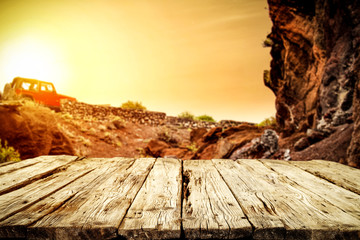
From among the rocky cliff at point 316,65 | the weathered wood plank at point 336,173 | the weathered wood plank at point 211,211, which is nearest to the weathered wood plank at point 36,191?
the weathered wood plank at point 211,211

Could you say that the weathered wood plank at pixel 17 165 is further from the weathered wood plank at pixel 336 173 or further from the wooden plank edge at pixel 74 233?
the weathered wood plank at pixel 336 173

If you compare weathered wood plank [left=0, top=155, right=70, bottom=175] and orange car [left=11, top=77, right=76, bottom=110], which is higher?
orange car [left=11, top=77, right=76, bottom=110]

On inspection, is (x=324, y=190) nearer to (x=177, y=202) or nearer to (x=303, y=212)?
(x=303, y=212)

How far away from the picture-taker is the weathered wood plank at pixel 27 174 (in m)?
1.37

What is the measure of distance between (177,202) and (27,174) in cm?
134

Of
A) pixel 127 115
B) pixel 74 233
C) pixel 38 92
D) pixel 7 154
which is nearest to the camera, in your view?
pixel 74 233

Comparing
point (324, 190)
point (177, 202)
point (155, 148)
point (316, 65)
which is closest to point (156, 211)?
point (177, 202)

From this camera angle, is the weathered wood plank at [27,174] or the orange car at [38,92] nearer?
the weathered wood plank at [27,174]

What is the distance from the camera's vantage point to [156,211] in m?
1.01

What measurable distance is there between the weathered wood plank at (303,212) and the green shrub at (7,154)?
5.51 m

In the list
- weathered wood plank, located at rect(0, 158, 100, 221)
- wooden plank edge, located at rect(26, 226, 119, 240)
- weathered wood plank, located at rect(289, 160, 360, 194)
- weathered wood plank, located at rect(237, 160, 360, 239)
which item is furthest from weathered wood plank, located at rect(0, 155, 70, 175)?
weathered wood plank, located at rect(289, 160, 360, 194)

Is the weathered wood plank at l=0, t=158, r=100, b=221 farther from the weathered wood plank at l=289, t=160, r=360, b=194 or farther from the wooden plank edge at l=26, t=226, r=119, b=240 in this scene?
the weathered wood plank at l=289, t=160, r=360, b=194

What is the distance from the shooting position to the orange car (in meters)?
9.52

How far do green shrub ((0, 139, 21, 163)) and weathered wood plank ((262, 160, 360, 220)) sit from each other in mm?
5577
